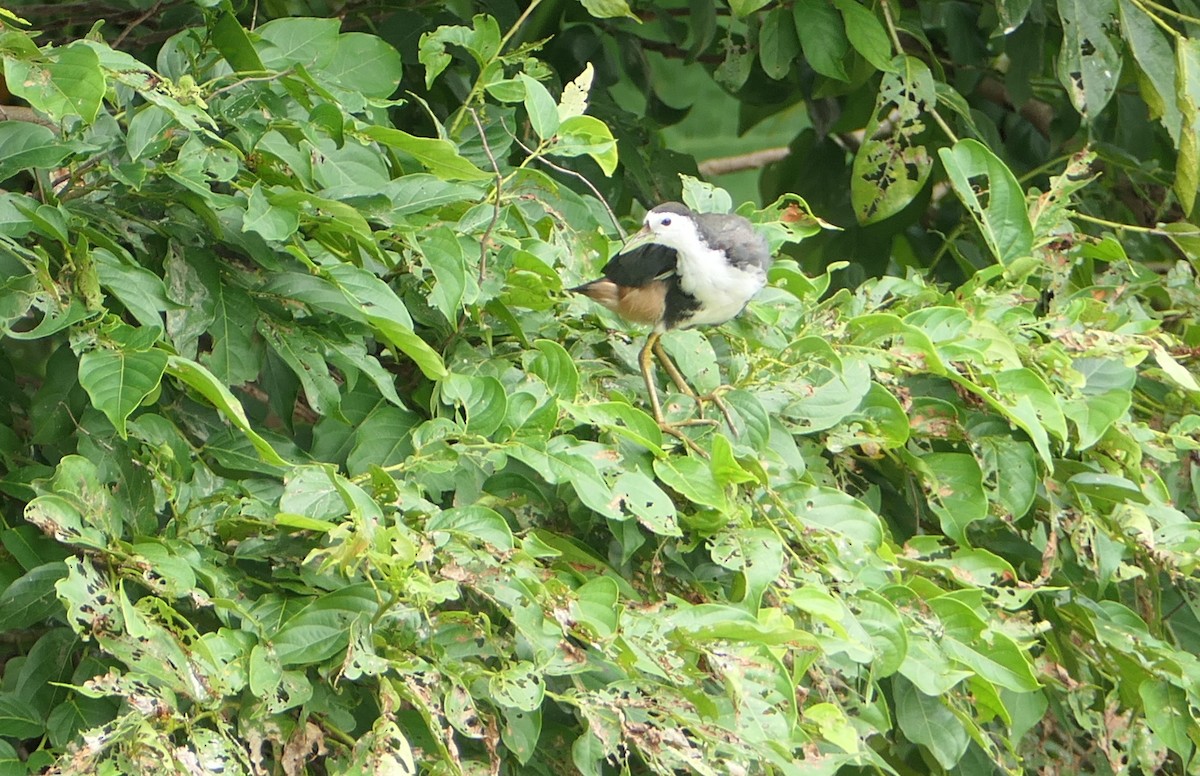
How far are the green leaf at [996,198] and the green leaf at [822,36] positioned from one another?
28 cm

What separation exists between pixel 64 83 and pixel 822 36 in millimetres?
1101

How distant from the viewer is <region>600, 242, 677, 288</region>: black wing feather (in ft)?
4.32

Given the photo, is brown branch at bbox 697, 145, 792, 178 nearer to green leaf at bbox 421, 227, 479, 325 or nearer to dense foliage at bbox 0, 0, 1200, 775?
dense foliage at bbox 0, 0, 1200, 775

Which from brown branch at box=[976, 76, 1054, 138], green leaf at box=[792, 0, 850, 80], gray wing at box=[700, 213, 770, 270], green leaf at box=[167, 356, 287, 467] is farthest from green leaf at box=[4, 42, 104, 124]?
brown branch at box=[976, 76, 1054, 138]

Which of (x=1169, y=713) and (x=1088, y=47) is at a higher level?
(x=1088, y=47)

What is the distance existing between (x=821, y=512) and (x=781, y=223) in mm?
458

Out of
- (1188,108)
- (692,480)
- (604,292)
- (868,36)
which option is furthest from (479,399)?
(1188,108)

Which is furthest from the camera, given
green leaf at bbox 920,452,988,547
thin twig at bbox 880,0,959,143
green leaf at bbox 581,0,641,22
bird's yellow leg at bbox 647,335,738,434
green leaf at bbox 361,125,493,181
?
thin twig at bbox 880,0,959,143

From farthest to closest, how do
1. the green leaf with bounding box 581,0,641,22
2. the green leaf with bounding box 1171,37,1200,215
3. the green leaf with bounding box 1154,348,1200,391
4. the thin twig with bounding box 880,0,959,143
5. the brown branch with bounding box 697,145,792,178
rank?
the brown branch with bounding box 697,145,792,178 → the thin twig with bounding box 880,0,959,143 → the green leaf with bounding box 1171,37,1200,215 → the green leaf with bounding box 581,0,641,22 → the green leaf with bounding box 1154,348,1200,391

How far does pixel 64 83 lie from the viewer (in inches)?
38.5

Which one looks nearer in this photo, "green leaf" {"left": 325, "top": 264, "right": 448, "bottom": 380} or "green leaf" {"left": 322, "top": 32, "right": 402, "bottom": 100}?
"green leaf" {"left": 325, "top": 264, "right": 448, "bottom": 380}

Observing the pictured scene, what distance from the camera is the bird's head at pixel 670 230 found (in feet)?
4.45

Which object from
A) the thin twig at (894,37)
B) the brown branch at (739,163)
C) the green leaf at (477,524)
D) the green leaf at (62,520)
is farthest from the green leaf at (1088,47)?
the green leaf at (62,520)

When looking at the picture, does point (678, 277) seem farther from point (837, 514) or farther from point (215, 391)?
point (215, 391)
